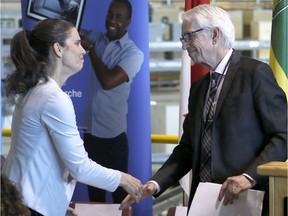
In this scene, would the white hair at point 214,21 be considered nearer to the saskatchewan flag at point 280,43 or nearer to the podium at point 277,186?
the podium at point 277,186

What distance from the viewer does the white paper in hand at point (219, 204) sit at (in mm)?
2621

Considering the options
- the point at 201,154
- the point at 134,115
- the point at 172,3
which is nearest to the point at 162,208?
the point at 134,115

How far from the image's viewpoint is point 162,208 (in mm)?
5793

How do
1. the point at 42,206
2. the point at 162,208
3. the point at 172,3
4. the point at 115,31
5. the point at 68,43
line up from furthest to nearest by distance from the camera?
the point at 172,3, the point at 162,208, the point at 115,31, the point at 68,43, the point at 42,206

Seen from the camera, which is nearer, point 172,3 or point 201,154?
point 201,154

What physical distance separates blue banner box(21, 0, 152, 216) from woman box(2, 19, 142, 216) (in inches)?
41.5

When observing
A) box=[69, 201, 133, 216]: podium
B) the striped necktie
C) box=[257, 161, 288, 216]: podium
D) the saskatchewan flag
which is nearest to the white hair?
the striped necktie

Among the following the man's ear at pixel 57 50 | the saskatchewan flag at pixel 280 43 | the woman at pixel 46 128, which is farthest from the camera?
the saskatchewan flag at pixel 280 43

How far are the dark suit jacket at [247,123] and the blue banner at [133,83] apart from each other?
3.32ft

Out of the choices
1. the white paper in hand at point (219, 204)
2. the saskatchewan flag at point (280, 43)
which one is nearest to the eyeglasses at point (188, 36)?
the white paper in hand at point (219, 204)

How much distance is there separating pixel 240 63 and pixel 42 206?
3.00 ft

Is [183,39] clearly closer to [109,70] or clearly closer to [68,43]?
[68,43]

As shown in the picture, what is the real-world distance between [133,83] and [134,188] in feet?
3.50

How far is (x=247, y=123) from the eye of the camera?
268 cm
